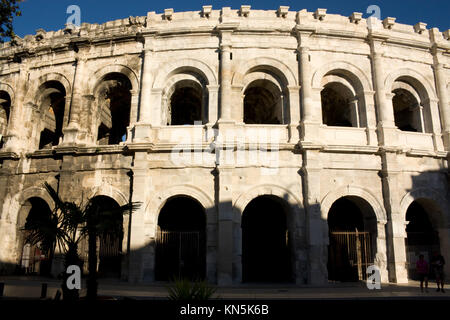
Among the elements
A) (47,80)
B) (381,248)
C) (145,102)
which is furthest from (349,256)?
(47,80)

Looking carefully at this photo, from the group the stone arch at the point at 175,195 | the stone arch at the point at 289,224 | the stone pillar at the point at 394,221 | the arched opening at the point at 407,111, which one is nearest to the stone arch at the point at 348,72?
the arched opening at the point at 407,111

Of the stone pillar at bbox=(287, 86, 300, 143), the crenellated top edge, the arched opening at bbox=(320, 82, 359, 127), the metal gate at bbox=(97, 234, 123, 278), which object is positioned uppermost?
the crenellated top edge

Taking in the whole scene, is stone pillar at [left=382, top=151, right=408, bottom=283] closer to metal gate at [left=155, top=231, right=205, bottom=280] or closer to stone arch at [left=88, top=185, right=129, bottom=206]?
metal gate at [left=155, top=231, right=205, bottom=280]

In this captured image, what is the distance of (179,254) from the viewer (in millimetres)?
12234

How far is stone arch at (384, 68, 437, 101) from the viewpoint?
13.7 m

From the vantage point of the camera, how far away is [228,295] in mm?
8789

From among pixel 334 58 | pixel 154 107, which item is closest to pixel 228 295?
pixel 154 107

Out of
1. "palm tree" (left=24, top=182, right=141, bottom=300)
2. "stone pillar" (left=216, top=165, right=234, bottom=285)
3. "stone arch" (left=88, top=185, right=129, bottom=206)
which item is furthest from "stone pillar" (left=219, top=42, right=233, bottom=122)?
"palm tree" (left=24, top=182, right=141, bottom=300)

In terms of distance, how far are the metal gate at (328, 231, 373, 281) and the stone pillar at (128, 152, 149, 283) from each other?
21.1ft

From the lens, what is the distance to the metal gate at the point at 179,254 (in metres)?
12.3

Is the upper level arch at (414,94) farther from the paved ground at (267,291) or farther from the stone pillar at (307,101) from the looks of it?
the paved ground at (267,291)

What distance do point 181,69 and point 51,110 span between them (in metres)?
7.15
